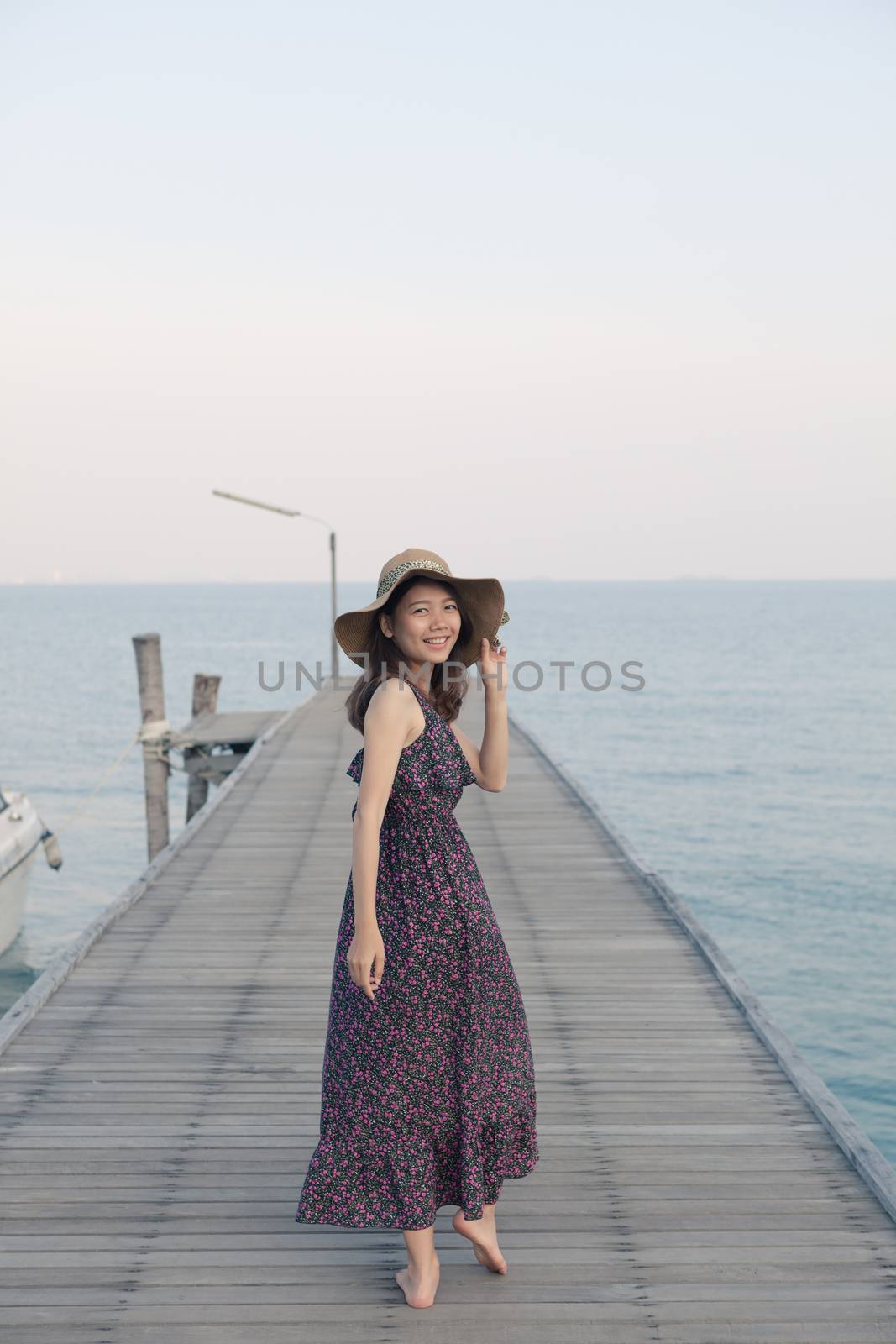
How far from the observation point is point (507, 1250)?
12.9 ft

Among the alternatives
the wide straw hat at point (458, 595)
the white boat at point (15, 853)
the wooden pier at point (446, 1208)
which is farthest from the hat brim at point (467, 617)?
the white boat at point (15, 853)

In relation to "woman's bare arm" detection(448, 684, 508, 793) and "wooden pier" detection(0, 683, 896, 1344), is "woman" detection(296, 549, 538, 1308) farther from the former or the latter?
"wooden pier" detection(0, 683, 896, 1344)

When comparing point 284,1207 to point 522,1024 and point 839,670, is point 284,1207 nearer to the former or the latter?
point 522,1024

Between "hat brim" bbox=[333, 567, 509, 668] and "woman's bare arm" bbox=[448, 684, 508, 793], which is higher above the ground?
"hat brim" bbox=[333, 567, 509, 668]

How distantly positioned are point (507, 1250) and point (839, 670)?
249ft

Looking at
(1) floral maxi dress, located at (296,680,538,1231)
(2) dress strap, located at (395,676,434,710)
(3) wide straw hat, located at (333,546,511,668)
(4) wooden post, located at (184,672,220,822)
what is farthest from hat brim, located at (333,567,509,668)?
(4) wooden post, located at (184,672,220,822)

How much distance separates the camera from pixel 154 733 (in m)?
19.7

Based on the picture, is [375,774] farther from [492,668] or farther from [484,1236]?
[484,1236]

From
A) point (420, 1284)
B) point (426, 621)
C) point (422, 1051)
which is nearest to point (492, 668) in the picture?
point (426, 621)

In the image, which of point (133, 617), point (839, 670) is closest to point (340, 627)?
point (839, 670)

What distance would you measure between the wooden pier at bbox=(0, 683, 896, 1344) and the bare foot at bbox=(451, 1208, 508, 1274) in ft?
0.21

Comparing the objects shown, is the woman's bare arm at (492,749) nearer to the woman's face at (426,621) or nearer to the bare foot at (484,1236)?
the woman's face at (426,621)

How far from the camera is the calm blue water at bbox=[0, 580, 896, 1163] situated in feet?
55.3

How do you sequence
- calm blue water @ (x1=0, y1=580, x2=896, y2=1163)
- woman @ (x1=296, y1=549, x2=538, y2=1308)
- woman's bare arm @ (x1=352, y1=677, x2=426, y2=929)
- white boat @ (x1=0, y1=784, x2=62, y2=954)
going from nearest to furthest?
woman's bare arm @ (x1=352, y1=677, x2=426, y2=929), woman @ (x1=296, y1=549, x2=538, y2=1308), white boat @ (x1=0, y1=784, x2=62, y2=954), calm blue water @ (x1=0, y1=580, x2=896, y2=1163)
